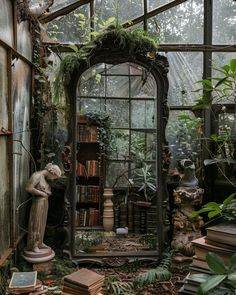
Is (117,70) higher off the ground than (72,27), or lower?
lower

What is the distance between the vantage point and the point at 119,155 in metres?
3.38

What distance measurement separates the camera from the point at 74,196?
9.31ft

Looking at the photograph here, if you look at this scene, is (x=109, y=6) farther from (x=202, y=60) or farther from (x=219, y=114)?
(x=219, y=114)

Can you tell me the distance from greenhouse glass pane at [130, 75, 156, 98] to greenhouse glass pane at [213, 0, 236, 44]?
2.94 ft

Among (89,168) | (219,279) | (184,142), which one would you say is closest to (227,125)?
(184,142)

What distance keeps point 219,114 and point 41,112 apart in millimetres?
1765

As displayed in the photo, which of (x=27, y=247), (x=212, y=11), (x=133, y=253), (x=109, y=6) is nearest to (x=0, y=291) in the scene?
(x=27, y=247)

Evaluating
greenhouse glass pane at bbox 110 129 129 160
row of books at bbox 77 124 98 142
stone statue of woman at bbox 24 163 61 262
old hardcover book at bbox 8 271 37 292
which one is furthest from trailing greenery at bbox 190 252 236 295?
row of books at bbox 77 124 98 142

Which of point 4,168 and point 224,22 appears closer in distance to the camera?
point 4,168

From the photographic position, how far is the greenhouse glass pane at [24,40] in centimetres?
255

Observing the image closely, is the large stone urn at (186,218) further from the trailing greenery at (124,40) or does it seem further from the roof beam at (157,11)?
the roof beam at (157,11)

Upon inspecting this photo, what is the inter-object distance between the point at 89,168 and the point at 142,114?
0.84 meters

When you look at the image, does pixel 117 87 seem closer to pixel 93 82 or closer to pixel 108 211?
pixel 93 82

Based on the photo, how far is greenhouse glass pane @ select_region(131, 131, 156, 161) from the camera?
120 inches
